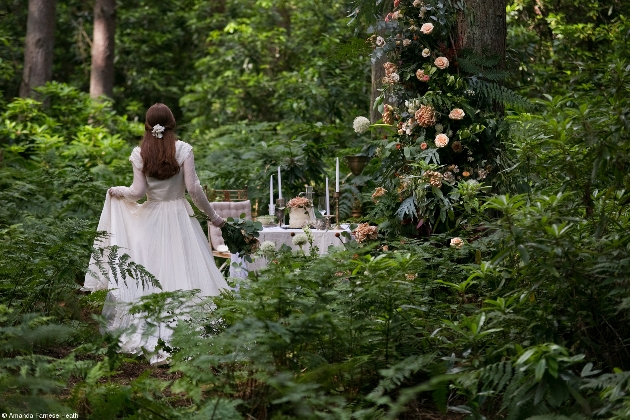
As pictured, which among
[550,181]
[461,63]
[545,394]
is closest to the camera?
[545,394]

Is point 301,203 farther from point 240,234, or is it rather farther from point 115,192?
point 115,192

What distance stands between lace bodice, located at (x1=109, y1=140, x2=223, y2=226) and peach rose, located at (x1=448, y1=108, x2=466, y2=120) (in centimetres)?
218

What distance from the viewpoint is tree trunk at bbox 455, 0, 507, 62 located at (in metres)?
7.12

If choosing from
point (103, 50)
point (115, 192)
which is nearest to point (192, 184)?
point (115, 192)

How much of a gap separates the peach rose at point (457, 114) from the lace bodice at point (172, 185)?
218cm

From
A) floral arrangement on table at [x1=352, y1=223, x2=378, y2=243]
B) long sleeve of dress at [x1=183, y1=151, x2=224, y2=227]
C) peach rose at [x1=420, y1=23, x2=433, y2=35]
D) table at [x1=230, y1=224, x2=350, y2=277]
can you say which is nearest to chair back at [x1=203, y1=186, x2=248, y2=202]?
table at [x1=230, y1=224, x2=350, y2=277]

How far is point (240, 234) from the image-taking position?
7438 millimetres

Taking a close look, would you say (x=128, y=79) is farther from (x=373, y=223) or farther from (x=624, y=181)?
(x=624, y=181)

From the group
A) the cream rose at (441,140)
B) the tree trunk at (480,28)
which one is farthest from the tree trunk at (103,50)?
the cream rose at (441,140)

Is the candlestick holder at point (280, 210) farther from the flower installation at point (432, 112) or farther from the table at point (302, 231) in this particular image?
the flower installation at point (432, 112)

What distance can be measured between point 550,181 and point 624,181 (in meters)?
0.94

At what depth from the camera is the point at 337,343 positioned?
502 cm

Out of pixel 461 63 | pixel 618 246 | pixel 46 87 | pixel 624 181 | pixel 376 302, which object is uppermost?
pixel 46 87

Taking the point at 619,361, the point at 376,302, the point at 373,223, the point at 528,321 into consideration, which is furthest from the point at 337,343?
the point at 373,223
